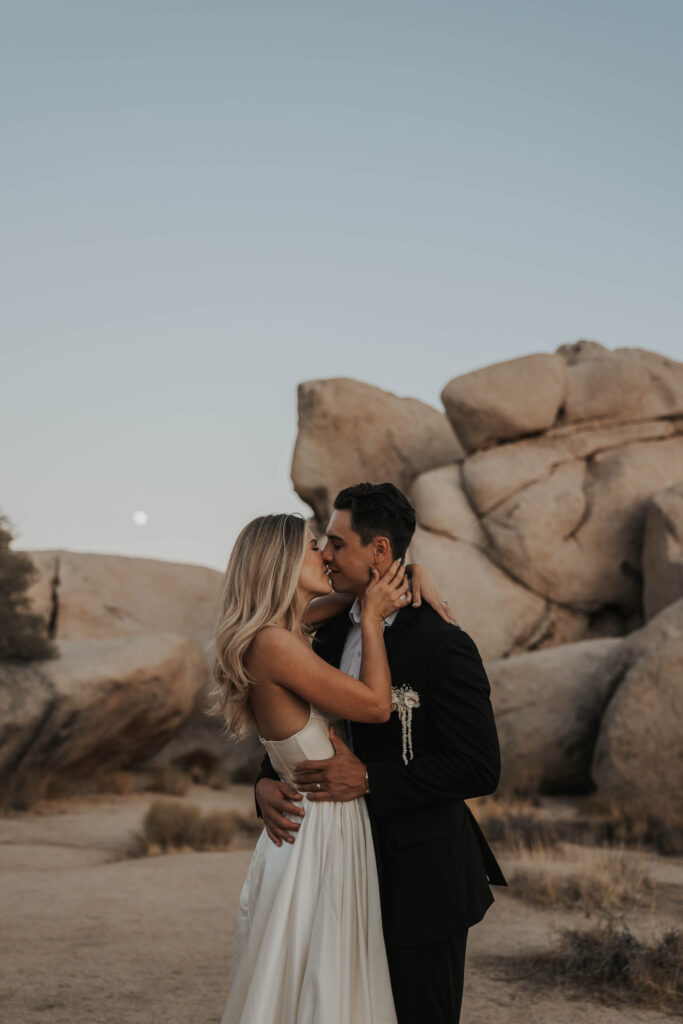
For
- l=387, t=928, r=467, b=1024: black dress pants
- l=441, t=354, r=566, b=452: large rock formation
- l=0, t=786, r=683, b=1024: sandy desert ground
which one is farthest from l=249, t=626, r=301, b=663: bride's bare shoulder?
l=441, t=354, r=566, b=452: large rock formation

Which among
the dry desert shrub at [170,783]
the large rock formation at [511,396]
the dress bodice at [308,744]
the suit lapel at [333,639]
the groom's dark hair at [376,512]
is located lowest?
the dry desert shrub at [170,783]

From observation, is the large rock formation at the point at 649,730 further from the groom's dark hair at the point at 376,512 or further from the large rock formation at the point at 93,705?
the groom's dark hair at the point at 376,512

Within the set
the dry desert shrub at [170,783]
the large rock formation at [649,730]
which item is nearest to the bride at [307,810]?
the large rock formation at [649,730]

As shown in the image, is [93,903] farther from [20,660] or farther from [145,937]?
[20,660]

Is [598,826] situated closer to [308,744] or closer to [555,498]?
[555,498]

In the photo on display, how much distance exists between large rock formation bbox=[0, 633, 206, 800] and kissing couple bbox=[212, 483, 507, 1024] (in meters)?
10.5

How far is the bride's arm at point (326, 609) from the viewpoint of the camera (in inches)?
149

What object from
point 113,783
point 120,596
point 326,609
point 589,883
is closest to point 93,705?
point 113,783

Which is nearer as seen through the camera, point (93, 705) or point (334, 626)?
point (334, 626)

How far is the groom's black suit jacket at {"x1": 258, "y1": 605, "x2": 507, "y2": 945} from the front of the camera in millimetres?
2945

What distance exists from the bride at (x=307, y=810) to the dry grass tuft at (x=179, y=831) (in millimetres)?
7603

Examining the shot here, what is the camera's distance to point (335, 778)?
10.2 ft

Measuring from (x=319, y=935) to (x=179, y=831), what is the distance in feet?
26.8

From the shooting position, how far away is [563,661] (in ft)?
42.7
